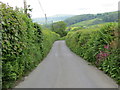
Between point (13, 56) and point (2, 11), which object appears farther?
point (13, 56)

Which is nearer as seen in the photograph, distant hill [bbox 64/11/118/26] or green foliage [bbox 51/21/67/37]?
distant hill [bbox 64/11/118/26]

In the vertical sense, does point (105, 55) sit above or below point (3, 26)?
below

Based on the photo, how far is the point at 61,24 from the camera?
81.2 metres

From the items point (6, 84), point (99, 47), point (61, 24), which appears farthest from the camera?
point (61, 24)

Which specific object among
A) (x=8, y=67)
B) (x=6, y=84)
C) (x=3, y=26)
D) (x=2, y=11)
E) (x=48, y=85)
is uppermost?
(x=2, y=11)

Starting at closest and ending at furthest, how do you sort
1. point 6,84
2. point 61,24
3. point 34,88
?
point 6,84 < point 34,88 < point 61,24

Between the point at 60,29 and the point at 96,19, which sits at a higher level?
the point at 96,19

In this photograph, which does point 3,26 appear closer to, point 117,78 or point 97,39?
point 117,78

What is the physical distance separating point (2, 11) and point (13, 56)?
1.62 meters

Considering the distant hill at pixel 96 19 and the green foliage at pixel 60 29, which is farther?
the green foliage at pixel 60 29

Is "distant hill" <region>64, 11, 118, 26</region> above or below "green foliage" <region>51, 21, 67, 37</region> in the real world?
above

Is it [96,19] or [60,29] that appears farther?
[60,29]

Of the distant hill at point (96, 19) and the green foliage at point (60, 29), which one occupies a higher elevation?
the distant hill at point (96, 19)

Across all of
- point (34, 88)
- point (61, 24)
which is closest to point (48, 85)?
point (34, 88)
